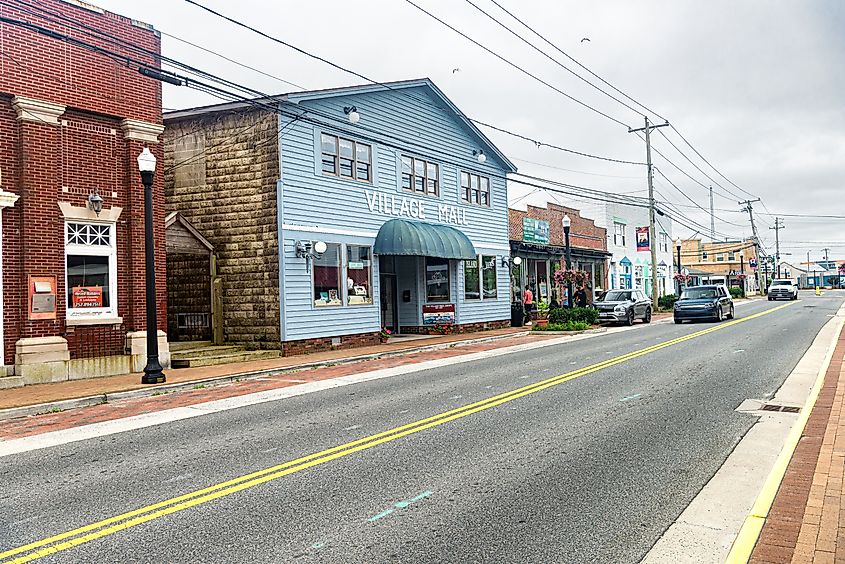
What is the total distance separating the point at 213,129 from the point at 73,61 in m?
5.87

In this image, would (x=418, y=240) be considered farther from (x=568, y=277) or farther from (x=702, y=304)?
(x=702, y=304)

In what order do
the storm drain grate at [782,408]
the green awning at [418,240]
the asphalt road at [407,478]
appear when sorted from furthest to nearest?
the green awning at [418,240], the storm drain grate at [782,408], the asphalt road at [407,478]

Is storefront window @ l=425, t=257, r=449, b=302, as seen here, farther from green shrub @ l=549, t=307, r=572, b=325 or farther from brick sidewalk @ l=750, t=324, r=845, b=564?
brick sidewalk @ l=750, t=324, r=845, b=564

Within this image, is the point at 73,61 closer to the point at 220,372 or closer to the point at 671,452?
the point at 220,372

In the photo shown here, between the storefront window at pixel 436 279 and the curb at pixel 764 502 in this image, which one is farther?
the storefront window at pixel 436 279

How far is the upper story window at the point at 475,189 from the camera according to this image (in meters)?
27.4

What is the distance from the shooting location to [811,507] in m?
5.38

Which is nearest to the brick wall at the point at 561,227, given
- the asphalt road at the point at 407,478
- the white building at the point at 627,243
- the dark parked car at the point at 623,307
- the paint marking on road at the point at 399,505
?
the white building at the point at 627,243

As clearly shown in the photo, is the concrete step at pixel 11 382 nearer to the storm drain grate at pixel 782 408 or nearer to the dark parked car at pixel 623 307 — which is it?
the storm drain grate at pixel 782 408

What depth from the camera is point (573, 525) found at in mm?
5246

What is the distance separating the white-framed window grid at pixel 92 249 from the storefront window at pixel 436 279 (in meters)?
12.8

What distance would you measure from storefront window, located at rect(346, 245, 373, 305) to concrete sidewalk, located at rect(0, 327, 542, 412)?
5.36 feet

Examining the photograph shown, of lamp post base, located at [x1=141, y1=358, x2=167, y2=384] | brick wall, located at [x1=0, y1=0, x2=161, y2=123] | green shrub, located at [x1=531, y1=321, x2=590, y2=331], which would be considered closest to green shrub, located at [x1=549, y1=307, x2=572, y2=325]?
green shrub, located at [x1=531, y1=321, x2=590, y2=331]

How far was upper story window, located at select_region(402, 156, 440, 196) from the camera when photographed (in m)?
24.0
